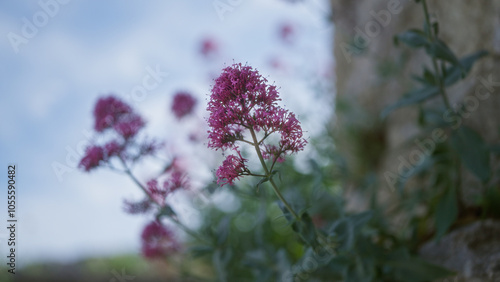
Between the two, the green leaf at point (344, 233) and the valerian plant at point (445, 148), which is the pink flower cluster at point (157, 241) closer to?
the green leaf at point (344, 233)

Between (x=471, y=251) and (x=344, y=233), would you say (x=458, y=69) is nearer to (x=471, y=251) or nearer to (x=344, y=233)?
(x=471, y=251)

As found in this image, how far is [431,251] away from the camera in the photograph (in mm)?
1979

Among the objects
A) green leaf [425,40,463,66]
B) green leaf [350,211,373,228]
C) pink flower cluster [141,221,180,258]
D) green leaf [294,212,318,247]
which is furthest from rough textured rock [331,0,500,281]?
pink flower cluster [141,221,180,258]

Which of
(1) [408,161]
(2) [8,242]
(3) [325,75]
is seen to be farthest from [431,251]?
(3) [325,75]

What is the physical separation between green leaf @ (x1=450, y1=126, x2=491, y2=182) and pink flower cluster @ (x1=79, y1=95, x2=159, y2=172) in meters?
1.19

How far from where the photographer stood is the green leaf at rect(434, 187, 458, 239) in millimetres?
1785

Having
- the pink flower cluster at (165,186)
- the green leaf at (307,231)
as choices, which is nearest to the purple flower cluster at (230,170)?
the green leaf at (307,231)

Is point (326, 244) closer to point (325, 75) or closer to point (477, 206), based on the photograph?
point (477, 206)

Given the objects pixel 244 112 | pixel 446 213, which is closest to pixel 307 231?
pixel 244 112

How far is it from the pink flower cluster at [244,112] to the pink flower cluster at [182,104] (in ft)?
3.44

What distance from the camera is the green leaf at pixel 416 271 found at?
1.64 m

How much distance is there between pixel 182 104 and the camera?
2.17 meters

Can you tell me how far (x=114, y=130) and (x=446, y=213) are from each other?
1.35m

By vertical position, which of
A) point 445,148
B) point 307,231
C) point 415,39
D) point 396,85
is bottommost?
point 307,231
